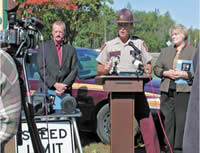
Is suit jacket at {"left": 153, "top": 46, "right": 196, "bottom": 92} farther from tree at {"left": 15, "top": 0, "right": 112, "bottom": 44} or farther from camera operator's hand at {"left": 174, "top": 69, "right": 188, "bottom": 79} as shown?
tree at {"left": 15, "top": 0, "right": 112, "bottom": 44}

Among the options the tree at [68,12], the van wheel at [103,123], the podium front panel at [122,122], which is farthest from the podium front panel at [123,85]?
the tree at [68,12]

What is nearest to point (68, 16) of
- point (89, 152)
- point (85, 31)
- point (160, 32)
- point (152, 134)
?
point (85, 31)

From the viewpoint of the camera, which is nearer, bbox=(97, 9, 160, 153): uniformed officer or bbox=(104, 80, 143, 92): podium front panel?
bbox=(104, 80, 143, 92): podium front panel

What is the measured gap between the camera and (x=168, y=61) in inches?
193

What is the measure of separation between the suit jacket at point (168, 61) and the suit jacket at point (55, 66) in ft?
3.87

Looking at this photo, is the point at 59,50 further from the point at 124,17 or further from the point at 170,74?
the point at 170,74

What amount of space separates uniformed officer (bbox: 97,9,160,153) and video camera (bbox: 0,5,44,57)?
1513 millimetres

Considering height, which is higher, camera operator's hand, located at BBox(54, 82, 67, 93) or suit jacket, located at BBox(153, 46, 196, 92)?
suit jacket, located at BBox(153, 46, 196, 92)

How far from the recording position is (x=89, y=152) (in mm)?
5488

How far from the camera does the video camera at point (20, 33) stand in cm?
263

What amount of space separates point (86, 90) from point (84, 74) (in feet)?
1.12

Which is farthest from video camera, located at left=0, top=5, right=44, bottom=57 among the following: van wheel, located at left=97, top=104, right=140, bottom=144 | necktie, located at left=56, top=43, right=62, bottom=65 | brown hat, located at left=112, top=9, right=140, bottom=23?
van wheel, located at left=97, top=104, right=140, bottom=144

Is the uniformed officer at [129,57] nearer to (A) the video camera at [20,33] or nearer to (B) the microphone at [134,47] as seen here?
(B) the microphone at [134,47]

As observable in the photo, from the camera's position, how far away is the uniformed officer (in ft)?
14.5
